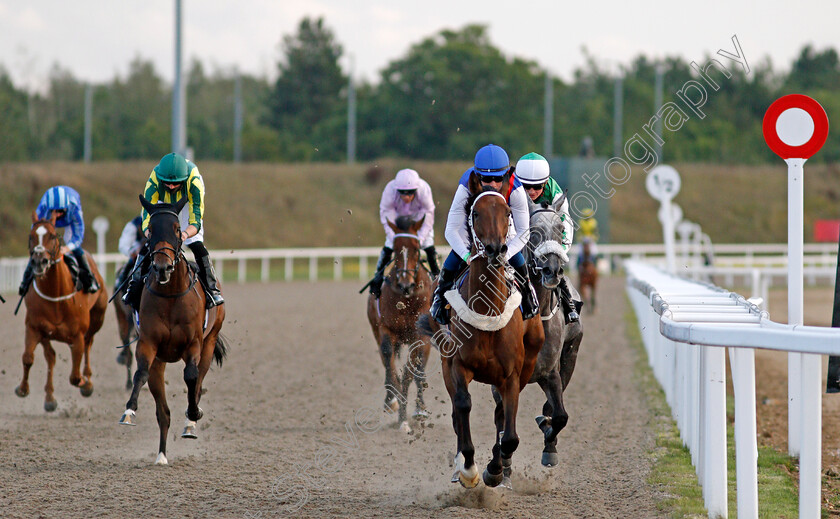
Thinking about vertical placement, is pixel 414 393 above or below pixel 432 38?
below

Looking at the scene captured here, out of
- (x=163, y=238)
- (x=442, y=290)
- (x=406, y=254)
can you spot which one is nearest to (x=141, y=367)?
(x=163, y=238)

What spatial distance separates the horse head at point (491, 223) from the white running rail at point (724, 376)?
2.80 ft

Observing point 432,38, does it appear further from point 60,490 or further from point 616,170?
point 60,490

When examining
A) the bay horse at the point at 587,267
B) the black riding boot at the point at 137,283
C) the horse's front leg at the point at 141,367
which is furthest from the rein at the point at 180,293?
the bay horse at the point at 587,267

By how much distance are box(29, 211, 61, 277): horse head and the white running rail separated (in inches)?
189

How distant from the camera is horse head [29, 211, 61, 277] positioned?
26.6ft

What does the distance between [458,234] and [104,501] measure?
7.71 feet

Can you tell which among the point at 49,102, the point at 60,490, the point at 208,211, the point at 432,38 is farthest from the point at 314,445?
the point at 49,102

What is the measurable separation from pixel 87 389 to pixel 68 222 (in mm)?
1444

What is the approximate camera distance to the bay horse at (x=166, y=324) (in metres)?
6.39

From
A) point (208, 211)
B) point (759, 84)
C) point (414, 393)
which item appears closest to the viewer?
point (414, 393)

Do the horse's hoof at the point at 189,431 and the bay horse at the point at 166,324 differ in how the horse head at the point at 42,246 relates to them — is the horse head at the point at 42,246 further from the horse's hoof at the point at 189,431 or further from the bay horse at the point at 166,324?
the horse's hoof at the point at 189,431

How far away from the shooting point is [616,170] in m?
47.3

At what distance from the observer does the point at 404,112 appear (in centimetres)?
4688
